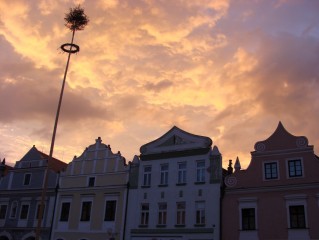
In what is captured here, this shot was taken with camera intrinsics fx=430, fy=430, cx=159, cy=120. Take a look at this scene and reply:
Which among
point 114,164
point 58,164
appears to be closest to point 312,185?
point 114,164

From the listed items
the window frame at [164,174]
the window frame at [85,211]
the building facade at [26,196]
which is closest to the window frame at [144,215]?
the window frame at [164,174]


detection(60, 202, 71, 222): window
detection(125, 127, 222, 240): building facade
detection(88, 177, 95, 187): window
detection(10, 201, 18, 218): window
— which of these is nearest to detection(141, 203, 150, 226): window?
detection(125, 127, 222, 240): building facade

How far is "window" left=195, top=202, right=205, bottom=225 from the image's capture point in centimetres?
3541

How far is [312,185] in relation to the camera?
1236 inches

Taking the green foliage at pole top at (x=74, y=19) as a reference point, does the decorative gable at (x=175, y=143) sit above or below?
below

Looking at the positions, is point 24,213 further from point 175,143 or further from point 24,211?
point 175,143

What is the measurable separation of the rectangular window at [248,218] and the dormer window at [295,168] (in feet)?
13.4

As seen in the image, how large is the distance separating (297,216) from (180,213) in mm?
9956

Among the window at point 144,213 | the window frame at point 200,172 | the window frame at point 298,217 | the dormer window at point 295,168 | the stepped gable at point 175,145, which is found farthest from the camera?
the window at point 144,213

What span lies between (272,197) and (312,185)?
3139mm

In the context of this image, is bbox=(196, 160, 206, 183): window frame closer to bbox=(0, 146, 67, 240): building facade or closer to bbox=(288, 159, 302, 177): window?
bbox=(288, 159, 302, 177): window

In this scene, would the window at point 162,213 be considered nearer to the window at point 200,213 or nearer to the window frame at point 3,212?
the window at point 200,213

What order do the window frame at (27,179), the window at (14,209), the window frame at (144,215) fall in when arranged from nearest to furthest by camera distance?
1. the window frame at (144,215)
2. the window at (14,209)
3. the window frame at (27,179)

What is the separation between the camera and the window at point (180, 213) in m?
36.6
